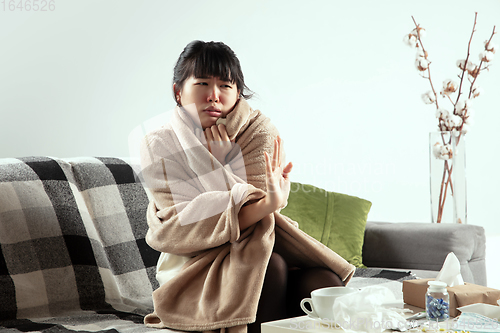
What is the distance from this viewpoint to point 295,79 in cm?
237

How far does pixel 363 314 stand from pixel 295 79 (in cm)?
176

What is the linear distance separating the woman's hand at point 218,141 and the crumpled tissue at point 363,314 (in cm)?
44

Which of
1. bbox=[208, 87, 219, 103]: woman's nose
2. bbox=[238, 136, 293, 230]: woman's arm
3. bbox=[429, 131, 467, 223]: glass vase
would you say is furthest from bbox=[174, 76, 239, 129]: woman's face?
bbox=[429, 131, 467, 223]: glass vase

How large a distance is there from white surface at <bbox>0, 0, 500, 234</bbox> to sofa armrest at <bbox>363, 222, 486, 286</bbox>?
0.67 m

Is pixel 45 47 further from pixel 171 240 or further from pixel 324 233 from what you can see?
pixel 324 233

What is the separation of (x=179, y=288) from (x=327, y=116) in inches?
66.1

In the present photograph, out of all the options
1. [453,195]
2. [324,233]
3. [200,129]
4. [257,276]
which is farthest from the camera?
[453,195]

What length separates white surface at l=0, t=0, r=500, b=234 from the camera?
1.50 m

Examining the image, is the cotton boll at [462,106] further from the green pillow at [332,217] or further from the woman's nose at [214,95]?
the woman's nose at [214,95]

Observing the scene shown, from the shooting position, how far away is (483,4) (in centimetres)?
265

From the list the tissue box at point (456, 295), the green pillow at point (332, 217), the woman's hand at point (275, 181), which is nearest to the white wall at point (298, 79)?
the green pillow at point (332, 217)

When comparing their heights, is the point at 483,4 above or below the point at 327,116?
above

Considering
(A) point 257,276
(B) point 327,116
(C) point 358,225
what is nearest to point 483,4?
(B) point 327,116

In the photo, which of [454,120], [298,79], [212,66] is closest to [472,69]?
[454,120]
